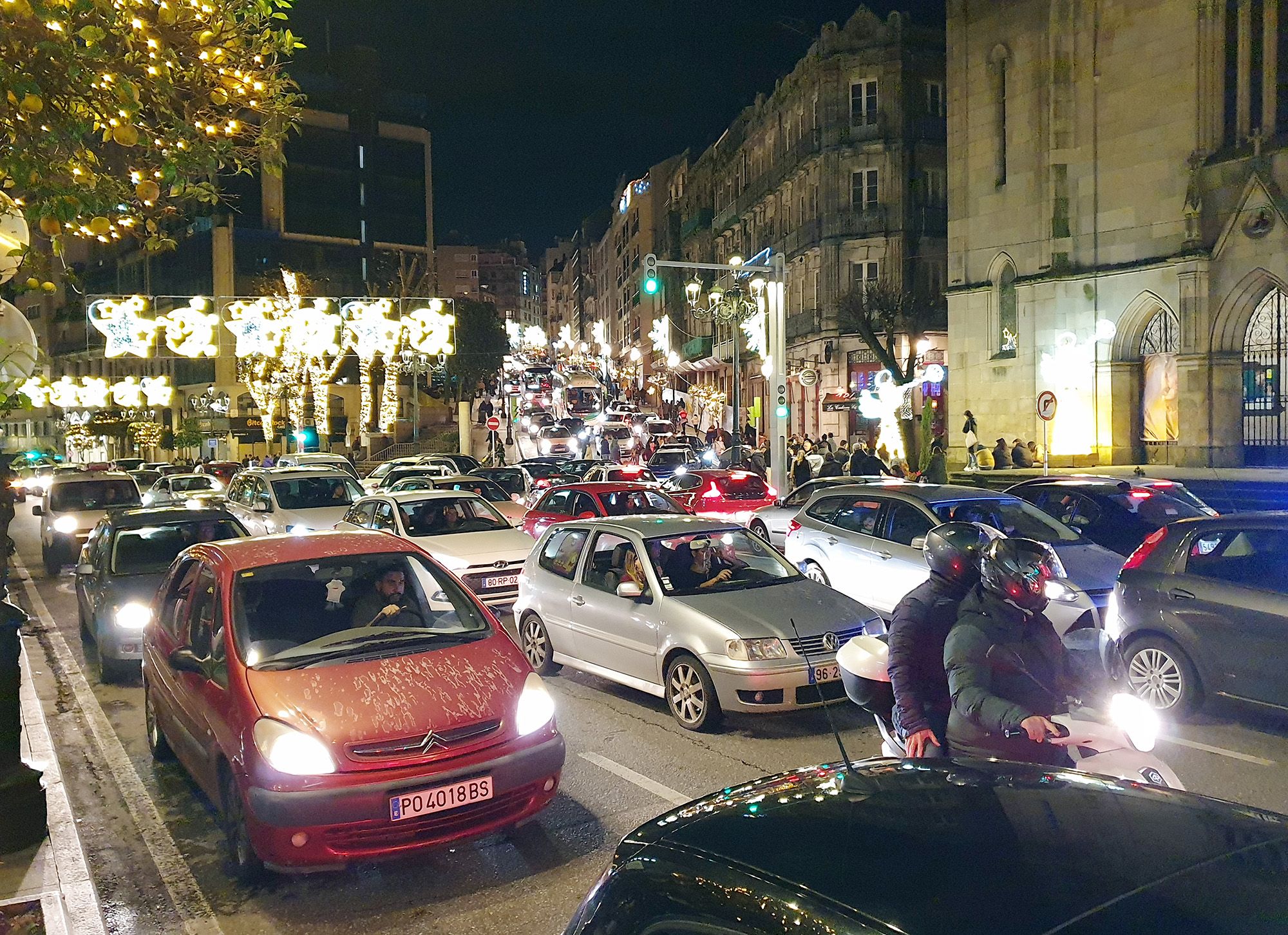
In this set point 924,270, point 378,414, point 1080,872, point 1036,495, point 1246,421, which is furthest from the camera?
point 378,414

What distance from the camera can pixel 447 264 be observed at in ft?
641

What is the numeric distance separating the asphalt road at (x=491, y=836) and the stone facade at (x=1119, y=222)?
67.9 feet

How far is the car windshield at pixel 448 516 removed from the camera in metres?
13.9

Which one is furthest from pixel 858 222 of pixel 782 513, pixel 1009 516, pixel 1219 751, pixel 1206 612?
pixel 1219 751

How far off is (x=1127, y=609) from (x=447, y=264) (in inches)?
7689

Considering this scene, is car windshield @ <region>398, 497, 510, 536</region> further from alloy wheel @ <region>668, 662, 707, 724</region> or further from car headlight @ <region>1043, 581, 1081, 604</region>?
car headlight @ <region>1043, 581, 1081, 604</region>

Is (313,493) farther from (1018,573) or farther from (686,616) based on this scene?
(1018,573)

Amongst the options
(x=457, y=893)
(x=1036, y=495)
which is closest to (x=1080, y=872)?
(x=457, y=893)

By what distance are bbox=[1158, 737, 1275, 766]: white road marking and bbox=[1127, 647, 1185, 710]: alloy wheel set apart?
0.45 m

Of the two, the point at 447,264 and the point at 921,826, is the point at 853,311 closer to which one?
the point at 921,826

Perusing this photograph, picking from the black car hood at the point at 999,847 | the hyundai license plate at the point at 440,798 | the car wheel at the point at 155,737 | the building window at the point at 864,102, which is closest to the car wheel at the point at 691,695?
the hyundai license plate at the point at 440,798

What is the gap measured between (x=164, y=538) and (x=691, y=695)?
703 cm

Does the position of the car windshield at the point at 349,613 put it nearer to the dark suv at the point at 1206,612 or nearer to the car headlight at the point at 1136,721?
the car headlight at the point at 1136,721

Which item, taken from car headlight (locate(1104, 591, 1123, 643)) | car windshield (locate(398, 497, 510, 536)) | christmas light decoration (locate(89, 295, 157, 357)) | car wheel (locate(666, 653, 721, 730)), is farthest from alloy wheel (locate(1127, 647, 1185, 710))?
christmas light decoration (locate(89, 295, 157, 357))
